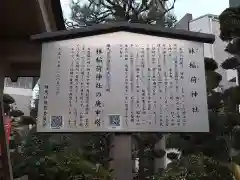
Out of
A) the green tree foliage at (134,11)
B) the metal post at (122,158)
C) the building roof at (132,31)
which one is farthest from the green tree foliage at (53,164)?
the green tree foliage at (134,11)

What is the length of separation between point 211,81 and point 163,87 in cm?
569

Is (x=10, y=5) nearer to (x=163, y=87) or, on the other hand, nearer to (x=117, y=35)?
(x=117, y=35)

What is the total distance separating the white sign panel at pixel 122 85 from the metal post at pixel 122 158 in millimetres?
147

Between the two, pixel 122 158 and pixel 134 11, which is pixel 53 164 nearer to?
pixel 122 158

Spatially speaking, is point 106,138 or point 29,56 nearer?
point 29,56

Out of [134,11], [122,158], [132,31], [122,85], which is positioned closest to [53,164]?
[122,158]

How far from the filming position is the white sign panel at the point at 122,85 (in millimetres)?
4395

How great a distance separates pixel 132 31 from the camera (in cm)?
480

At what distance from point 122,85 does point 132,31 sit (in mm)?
762

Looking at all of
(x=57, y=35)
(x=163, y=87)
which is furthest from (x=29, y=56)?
(x=163, y=87)

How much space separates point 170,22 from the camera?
12.9m

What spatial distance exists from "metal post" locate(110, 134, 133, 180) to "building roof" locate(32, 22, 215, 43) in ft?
4.42

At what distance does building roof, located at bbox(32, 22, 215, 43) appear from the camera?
470 centimetres

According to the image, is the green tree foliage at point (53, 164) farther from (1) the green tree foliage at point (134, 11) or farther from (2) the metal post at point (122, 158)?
(1) the green tree foliage at point (134, 11)
